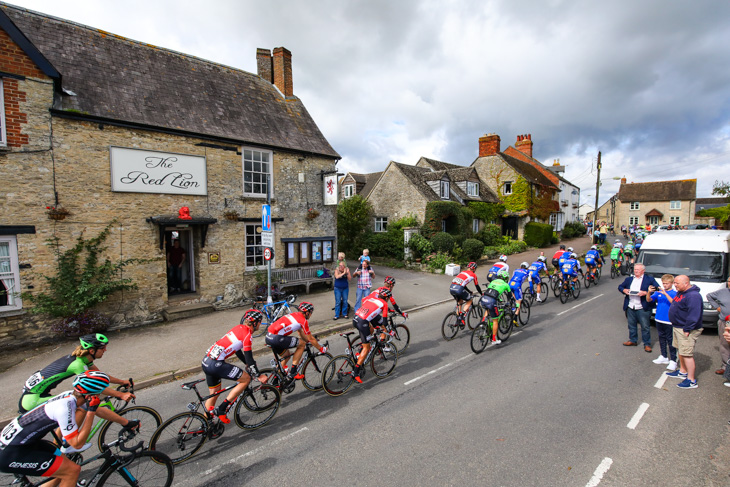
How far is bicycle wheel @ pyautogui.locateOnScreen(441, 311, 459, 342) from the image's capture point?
8.73 metres

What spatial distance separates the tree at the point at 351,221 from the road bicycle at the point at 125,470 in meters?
19.2

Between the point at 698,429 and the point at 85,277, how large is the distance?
501 inches

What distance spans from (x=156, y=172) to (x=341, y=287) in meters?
6.47

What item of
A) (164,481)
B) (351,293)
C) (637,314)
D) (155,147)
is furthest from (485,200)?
(164,481)

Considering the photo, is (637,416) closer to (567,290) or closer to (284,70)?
(567,290)

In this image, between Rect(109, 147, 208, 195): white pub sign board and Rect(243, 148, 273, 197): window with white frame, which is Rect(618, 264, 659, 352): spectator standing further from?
Rect(109, 147, 208, 195): white pub sign board

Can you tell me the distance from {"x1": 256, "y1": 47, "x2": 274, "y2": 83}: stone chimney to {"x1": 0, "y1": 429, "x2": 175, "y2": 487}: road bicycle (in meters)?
15.2

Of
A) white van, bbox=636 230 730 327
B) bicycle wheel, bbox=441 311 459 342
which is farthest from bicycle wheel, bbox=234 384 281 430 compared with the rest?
white van, bbox=636 230 730 327

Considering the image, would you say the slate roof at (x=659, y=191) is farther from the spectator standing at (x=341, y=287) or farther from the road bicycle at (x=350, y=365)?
the road bicycle at (x=350, y=365)

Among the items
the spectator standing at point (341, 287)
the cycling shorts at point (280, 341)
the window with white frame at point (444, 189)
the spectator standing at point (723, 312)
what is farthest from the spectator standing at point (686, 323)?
the window with white frame at point (444, 189)

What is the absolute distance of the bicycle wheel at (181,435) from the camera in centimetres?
437

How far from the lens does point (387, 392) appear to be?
20.0ft

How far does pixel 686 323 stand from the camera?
20.1ft

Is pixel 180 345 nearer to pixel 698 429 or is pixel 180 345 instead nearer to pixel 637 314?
pixel 698 429
